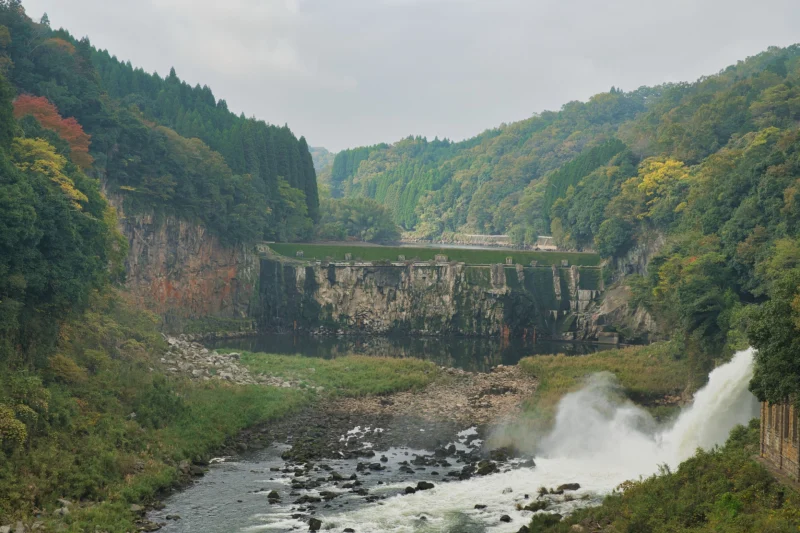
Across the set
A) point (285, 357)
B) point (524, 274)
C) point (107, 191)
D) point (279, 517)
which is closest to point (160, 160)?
point (107, 191)

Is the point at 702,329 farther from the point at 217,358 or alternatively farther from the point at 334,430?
the point at 217,358

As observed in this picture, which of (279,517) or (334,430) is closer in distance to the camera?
(279,517)

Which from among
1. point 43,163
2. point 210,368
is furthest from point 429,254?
point 43,163

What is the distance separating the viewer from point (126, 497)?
88.0ft

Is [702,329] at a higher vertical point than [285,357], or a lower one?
higher

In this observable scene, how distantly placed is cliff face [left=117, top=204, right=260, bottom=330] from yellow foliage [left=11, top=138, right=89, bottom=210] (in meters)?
22.3

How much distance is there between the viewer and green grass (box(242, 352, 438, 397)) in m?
47.0

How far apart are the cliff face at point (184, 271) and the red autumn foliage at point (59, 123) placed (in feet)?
28.8

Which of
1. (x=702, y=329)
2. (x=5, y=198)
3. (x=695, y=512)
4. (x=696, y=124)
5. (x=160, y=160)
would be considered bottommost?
(x=695, y=512)

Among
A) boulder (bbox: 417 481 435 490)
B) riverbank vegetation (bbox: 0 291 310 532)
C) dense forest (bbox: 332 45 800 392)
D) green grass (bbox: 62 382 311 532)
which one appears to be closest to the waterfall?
dense forest (bbox: 332 45 800 392)

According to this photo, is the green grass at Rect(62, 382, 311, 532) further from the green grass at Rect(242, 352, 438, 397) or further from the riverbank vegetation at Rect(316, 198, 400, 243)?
the riverbank vegetation at Rect(316, 198, 400, 243)

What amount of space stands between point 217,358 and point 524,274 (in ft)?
110

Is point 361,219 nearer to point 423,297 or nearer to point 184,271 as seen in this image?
point 423,297

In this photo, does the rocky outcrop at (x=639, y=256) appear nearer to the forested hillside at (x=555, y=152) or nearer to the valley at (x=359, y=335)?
the valley at (x=359, y=335)
